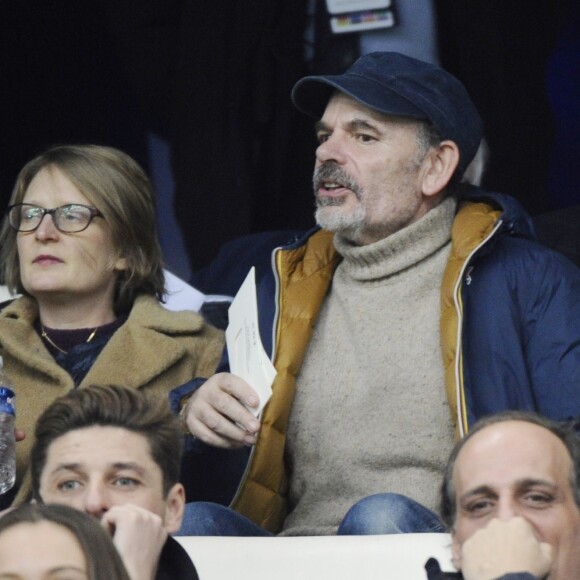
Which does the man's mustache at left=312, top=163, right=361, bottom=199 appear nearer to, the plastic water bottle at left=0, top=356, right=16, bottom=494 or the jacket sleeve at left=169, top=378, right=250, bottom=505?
the jacket sleeve at left=169, top=378, right=250, bottom=505

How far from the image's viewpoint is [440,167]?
4449 mm

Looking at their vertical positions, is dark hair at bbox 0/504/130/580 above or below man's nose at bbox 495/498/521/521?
above

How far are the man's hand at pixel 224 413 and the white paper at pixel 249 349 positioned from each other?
0.07 feet

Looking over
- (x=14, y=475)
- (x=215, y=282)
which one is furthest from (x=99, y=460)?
(x=215, y=282)

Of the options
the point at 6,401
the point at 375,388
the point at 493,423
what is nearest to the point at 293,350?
the point at 375,388

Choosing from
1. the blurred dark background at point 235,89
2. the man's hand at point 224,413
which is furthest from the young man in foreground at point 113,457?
the blurred dark background at point 235,89

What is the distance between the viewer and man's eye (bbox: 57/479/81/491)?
11.3ft

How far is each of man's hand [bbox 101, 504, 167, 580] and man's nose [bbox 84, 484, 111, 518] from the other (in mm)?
112

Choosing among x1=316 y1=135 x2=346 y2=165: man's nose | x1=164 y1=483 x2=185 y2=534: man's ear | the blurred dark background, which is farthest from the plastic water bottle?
the blurred dark background

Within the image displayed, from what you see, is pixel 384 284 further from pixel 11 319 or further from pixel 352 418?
pixel 11 319

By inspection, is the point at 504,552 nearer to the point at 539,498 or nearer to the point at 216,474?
the point at 539,498

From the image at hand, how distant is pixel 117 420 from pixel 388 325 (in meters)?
0.95

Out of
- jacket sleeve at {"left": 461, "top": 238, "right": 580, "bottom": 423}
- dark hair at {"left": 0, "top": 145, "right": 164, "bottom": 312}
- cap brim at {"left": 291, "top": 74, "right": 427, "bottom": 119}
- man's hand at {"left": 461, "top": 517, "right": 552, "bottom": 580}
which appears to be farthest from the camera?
dark hair at {"left": 0, "top": 145, "right": 164, "bottom": 312}

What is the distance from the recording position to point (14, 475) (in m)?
4.10
